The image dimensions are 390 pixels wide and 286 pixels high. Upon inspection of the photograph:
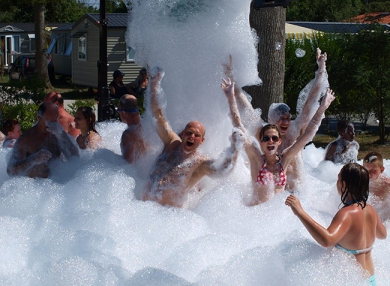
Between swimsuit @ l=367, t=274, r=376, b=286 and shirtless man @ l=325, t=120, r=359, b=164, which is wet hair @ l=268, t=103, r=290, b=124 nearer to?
shirtless man @ l=325, t=120, r=359, b=164

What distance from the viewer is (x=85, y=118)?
5926mm

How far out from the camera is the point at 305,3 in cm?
4972

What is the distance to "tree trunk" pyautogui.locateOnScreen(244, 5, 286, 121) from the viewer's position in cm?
827

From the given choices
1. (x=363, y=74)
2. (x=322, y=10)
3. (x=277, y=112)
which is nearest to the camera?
(x=277, y=112)

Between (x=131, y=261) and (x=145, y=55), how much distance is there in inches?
88.1

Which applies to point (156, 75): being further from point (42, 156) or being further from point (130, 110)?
point (42, 156)

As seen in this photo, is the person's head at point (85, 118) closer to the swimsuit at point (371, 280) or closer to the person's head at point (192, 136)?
the person's head at point (192, 136)

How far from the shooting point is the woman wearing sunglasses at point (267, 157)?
4875 mm

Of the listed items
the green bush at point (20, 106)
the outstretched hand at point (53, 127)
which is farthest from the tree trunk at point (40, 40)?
the outstretched hand at point (53, 127)

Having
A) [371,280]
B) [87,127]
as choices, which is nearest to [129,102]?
[87,127]

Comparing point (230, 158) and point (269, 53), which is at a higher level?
point (269, 53)

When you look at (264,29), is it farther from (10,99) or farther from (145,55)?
(10,99)

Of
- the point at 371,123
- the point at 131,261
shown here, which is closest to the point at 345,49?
the point at 371,123

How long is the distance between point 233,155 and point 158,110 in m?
0.85
